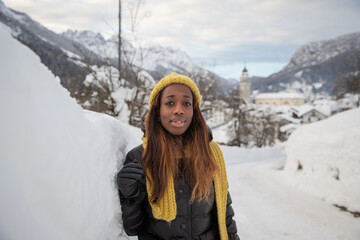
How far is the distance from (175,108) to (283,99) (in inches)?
3757

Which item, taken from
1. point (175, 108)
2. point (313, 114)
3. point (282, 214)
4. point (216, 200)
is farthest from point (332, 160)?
point (313, 114)

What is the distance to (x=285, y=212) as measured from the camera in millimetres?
4637

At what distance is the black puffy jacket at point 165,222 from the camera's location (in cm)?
140

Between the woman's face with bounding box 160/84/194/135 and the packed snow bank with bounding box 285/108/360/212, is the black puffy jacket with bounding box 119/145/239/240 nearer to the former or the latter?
the woman's face with bounding box 160/84/194/135

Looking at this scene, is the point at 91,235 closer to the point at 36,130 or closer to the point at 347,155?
the point at 36,130

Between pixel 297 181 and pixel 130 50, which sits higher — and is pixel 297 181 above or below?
below

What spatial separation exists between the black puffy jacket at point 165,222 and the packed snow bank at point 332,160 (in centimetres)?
507

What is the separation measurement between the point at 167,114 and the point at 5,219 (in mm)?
1014

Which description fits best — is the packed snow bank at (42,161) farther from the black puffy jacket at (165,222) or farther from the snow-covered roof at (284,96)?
the snow-covered roof at (284,96)

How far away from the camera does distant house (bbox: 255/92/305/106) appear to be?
273ft

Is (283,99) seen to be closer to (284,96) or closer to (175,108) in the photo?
(284,96)

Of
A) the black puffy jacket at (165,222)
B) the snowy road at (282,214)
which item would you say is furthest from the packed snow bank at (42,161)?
the snowy road at (282,214)

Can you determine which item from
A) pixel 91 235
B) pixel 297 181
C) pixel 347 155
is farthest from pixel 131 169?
pixel 297 181

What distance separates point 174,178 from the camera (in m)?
1.51
